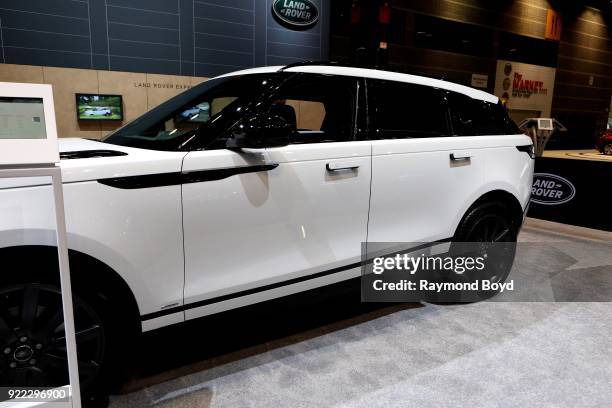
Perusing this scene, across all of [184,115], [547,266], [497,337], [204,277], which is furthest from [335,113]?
[547,266]

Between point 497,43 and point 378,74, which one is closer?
point 378,74

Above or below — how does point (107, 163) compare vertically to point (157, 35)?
below

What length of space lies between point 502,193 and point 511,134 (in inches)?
18.4

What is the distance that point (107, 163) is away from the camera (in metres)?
1.87

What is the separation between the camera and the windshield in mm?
2232

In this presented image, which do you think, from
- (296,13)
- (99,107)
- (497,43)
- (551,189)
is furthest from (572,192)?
(497,43)

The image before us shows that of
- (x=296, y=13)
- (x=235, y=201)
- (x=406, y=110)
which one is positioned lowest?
(x=235, y=201)

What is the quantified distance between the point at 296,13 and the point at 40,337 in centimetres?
763

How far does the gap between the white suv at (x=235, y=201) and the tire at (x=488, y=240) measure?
3 centimetres

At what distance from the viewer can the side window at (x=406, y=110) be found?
112 inches

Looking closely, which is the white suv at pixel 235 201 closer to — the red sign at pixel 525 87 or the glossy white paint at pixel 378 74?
the glossy white paint at pixel 378 74

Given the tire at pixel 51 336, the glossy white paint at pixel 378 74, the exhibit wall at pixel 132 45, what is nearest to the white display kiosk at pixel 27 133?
the tire at pixel 51 336

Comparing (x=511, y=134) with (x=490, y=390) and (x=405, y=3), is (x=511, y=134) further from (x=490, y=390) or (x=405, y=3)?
(x=405, y=3)

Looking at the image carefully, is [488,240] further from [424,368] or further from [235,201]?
[235,201]
